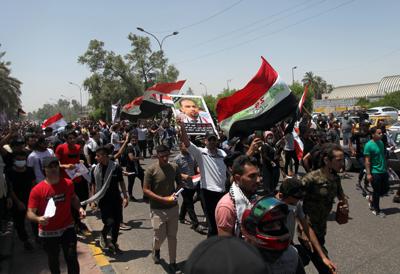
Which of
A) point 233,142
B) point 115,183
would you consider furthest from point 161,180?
point 233,142

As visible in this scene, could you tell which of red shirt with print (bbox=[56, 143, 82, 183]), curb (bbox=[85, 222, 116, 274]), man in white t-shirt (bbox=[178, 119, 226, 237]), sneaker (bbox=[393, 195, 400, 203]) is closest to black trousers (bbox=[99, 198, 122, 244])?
curb (bbox=[85, 222, 116, 274])

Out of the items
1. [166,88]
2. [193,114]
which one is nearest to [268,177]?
[193,114]

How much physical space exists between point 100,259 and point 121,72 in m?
51.7

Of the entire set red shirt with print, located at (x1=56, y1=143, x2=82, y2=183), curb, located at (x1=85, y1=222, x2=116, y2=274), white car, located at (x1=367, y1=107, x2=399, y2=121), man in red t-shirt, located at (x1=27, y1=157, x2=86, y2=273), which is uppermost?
white car, located at (x1=367, y1=107, x2=399, y2=121)

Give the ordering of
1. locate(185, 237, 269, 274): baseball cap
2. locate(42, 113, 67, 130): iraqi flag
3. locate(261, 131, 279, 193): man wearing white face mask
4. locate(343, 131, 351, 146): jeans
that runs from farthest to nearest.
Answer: locate(343, 131, 351, 146): jeans
locate(42, 113, 67, 130): iraqi flag
locate(261, 131, 279, 193): man wearing white face mask
locate(185, 237, 269, 274): baseball cap

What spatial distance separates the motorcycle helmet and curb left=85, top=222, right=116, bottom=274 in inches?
142

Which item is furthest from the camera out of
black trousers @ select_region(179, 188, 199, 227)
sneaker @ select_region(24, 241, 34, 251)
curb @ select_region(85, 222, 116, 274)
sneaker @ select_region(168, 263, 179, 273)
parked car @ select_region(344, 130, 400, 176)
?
parked car @ select_region(344, 130, 400, 176)

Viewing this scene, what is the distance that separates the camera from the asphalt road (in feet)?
16.3

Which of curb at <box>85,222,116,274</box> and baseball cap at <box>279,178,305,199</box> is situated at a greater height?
baseball cap at <box>279,178,305,199</box>

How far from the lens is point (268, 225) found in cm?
195

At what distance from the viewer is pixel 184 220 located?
7.28m

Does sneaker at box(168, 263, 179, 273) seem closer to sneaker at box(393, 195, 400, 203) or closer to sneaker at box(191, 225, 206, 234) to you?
sneaker at box(191, 225, 206, 234)

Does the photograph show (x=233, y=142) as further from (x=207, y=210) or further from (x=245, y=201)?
(x=245, y=201)

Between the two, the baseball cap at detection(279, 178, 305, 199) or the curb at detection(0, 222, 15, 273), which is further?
the curb at detection(0, 222, 15, 273)
